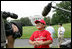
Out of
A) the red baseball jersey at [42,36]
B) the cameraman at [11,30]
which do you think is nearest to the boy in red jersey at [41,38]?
the red baseball jersey at [42,36]

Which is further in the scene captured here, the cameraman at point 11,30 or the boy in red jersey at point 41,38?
the boy in red jersey at point 41,38

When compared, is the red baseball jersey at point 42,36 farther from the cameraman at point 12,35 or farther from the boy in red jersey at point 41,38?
the cameraman at point 12,35

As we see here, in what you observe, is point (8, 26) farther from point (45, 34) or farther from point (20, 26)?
point (45, 34)

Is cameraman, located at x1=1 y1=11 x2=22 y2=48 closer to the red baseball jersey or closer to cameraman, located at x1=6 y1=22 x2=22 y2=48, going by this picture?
cameraman, located at x1=6 y1=22 x2=22 y2=48

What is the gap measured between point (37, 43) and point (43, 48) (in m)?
0.16

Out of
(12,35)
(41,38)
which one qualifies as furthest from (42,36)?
(12,35)

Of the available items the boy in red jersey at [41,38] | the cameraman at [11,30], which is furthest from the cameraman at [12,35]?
the boy in red jersey at [41,38]

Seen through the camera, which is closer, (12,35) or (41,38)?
(12,35)

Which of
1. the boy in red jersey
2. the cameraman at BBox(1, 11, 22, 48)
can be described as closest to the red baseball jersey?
the boy in red jersey

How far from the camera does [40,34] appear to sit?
268 centimetres

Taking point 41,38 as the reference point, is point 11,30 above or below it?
above

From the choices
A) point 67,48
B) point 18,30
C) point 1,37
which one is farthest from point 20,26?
point 67,48

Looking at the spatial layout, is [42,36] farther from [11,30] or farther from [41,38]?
[11,30]

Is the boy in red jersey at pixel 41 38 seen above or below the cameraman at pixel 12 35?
below
